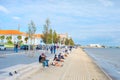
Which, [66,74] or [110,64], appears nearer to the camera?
[66,74]

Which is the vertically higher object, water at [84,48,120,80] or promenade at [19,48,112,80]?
promenade at [19,48,112,80]

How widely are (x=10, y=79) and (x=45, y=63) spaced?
36.0 feet

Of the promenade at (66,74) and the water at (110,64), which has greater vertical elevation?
the promenade at (66,74)

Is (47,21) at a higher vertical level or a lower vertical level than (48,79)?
higher

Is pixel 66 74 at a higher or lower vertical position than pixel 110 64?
higher

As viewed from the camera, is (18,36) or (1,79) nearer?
(1,79)

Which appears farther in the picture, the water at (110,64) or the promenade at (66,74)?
the water at (110,64)

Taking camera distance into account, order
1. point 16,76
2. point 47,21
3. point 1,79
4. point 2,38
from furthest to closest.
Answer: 1. point 2,38
2. point 47,21
3. point 16,76
4. point 1,79

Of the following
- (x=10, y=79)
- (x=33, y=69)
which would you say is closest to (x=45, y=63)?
(x=33, y=69)

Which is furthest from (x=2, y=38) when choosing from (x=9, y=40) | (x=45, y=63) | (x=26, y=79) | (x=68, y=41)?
(x=26, y=79)

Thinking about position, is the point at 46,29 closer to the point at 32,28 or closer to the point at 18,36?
the point at 32,28

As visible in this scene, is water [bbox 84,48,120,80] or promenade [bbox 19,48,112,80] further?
water [bbox 84,48,120,80]

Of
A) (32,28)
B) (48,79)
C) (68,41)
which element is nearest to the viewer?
(48,79)

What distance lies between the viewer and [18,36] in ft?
424
